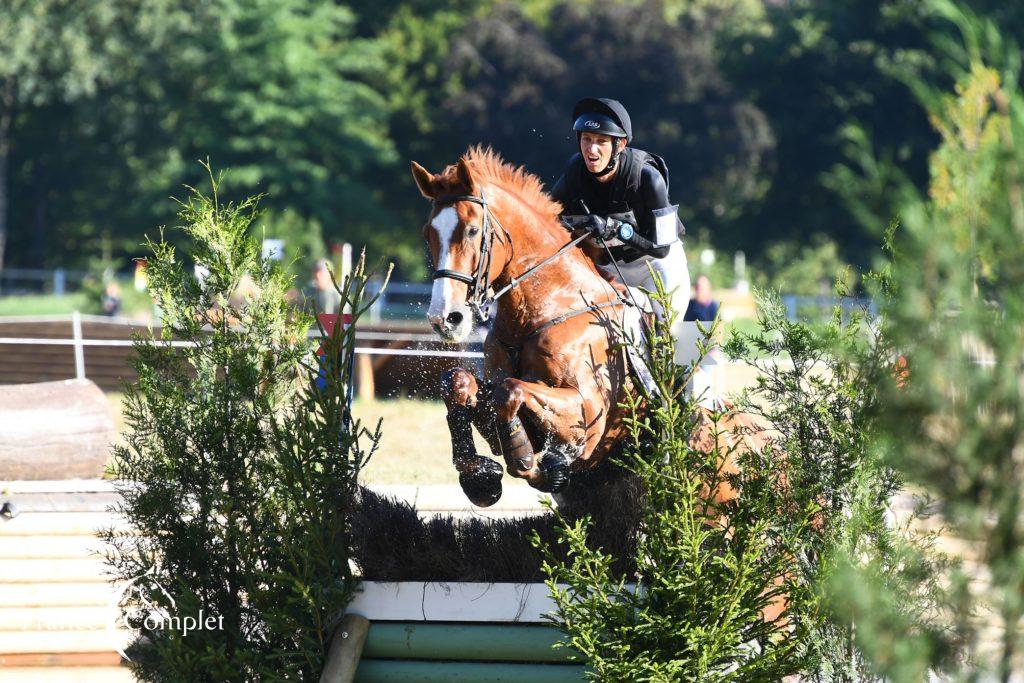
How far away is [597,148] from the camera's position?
17.0 ft

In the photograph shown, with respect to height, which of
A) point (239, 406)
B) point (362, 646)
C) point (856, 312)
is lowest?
point (362, 646)

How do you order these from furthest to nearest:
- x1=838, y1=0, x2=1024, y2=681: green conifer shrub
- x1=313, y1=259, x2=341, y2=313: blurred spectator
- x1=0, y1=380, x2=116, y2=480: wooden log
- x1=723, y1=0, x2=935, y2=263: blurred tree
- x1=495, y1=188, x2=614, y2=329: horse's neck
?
x1=723, y1=0, x2=935, y2=263: blurred tree
x1=313, y1=259, x2=341, y2=313: blurred spectator
x1=0, y1=380, x2=116, y2=480: wooden log
x1=495, y1=188, x2=614, y2=329: horse's neck
x1=838, y1=0, x2=1024, y2=681: green conifer shrub

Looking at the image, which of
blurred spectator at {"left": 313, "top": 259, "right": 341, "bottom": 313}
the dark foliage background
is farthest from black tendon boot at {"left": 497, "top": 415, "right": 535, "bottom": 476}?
the dark foliage background

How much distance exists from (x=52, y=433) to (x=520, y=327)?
3.74 meters

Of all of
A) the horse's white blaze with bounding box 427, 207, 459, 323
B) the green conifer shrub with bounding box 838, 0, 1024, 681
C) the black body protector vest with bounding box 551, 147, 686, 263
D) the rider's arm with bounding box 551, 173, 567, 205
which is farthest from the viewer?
the rider's arm with bounding box 551, 173, 567, 205

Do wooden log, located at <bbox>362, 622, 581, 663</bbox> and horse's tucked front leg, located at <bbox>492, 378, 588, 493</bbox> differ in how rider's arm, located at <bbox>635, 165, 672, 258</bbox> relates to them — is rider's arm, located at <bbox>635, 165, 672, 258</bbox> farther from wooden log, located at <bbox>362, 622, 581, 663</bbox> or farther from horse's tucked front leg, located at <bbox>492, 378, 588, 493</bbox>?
wooden log, located at <bbox>362, 622, 581, 663</bbox>

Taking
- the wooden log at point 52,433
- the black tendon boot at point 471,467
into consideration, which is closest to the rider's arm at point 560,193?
the black tendon boot at point 471,467

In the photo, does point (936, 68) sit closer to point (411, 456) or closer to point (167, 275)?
point (411, 456)

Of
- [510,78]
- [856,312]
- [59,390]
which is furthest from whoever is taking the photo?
[510,78]

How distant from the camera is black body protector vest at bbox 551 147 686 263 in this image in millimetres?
5262

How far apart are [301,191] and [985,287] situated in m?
31.9

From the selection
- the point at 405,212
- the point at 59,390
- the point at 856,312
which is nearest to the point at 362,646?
the point at 856,312

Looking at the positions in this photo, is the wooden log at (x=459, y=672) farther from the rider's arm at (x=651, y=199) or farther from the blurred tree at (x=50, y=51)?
the blurred tree at (x=50, y=51)

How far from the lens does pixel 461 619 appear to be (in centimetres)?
431
